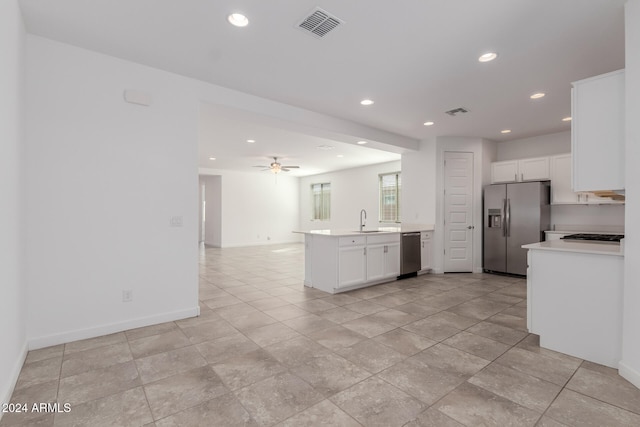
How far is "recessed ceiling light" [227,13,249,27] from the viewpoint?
8.06 ft

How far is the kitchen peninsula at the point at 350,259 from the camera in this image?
462 cm

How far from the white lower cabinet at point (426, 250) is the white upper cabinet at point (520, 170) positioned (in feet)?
6.13

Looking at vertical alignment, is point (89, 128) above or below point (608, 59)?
below

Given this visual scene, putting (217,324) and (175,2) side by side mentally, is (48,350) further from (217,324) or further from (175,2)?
(175,2)

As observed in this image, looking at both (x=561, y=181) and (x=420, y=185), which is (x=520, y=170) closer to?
(x=561, y=181)

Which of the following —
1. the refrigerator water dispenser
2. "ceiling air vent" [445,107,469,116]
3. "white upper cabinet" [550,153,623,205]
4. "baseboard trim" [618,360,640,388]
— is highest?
"ceiling air vent" [445,107,469,116]

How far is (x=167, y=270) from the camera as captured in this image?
3402 mm

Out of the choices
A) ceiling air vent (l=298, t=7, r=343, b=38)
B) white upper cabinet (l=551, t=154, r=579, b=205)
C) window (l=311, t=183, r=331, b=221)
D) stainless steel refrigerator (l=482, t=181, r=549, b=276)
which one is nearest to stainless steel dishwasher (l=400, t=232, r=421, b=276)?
stainless steel refrigerator (l=482, t=181, r=549, b=276)

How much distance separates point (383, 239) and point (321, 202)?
22.9 feet

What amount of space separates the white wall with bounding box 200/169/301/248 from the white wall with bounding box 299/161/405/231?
79 cm

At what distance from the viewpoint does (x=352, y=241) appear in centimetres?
477

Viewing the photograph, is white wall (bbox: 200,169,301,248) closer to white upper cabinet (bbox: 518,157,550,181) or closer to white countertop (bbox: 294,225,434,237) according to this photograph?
white countertop (bbox: 294,225,434,237)

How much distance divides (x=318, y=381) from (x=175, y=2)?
3.04m

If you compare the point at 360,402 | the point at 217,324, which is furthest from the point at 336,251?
the point at 360,402
